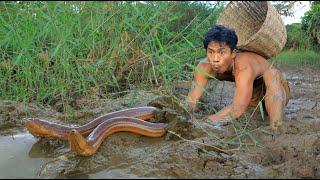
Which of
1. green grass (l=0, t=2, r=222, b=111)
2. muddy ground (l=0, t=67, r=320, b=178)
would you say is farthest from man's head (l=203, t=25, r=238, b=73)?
muddy ground (l=0, t=67, r=320, b=178)

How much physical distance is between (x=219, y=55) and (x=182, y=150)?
53.5 inches

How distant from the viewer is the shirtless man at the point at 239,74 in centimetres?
399

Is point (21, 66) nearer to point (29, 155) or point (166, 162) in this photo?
point (29, 155)

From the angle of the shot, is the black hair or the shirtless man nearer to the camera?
the shirtless man

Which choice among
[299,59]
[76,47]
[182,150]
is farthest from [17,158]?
Answer: [299,59]

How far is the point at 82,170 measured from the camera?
285 cm

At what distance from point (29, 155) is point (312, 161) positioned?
1802 mm

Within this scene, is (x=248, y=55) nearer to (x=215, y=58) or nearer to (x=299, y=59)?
(x=215, y=58)

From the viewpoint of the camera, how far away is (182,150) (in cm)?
309

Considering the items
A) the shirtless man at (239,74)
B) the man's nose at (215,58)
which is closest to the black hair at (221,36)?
the shirtless man at (239,74)

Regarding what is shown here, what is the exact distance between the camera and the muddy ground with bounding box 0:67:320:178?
9.23ft

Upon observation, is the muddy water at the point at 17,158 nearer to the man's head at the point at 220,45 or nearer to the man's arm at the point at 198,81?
the man's arm at the point at 198,81

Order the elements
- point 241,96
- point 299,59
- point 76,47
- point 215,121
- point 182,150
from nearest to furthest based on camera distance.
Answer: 1. point 182,150
2. point 215,121
3. point 241,96
4. point 76,47
5. point 299,59

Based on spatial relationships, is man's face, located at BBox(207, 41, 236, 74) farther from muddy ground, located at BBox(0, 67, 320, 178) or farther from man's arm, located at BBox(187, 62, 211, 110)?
muddy ground, located at BBox(0, 67, 320, 178)
